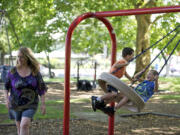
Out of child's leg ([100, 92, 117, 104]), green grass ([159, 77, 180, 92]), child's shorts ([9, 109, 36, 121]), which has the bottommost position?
green grass ([159, 77, 180, 92])

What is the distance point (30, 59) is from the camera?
3787mm

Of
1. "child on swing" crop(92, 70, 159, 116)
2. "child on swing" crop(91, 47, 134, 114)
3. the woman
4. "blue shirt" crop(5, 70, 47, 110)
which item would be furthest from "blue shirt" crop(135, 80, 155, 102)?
"blue shirt" crop(5, 70, 47, 110)

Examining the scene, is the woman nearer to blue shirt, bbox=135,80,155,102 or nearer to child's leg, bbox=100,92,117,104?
child's leg, bbox=100,92,117,104

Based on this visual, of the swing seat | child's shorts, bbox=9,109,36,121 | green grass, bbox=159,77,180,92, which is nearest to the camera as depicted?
child's shorts, bbox=9,109,36,121

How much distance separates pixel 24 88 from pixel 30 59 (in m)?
0.37

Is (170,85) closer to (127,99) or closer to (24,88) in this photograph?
(127,99)

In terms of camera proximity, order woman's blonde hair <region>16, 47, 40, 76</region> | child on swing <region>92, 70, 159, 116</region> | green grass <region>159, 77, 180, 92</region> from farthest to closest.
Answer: green grass <region>159, 77, 180, 92</region>, child on swing <region>92, 70, 159, 116</region>, woman's blonde hair <region>16, 47, 40, 76</region>

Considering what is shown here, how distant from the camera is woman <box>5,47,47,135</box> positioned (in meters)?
3.67

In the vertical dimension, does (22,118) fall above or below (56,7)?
below

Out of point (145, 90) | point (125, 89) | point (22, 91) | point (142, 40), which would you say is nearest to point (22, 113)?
point (22, 91)

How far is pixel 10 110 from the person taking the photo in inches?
150

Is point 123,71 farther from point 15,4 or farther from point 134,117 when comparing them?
point 15,4

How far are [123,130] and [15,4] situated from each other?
7796 millimetres

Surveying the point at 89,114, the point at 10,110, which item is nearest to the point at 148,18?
the point at 89,114
